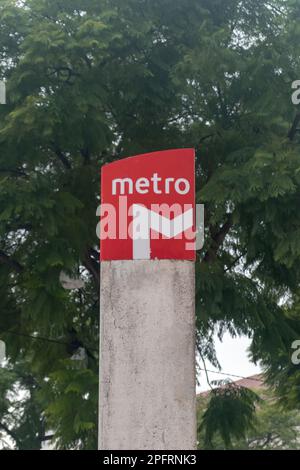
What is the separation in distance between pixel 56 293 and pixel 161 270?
4331 millimetres

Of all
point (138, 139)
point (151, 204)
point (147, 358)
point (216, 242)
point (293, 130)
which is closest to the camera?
point (147, 358)

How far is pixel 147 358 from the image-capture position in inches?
204

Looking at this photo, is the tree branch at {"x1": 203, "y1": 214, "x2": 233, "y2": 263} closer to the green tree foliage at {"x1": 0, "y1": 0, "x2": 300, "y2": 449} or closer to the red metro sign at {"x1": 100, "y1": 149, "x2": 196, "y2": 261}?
the green tree foliage at {"x1": 0, "y1": 0, "x2": 300, "y2": 449}

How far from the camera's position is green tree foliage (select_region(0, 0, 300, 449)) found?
29.5ft

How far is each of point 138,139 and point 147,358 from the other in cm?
553

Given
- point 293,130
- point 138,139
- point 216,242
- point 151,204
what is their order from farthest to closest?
point 216,242, point 138,139, point 293,130, point 151,204

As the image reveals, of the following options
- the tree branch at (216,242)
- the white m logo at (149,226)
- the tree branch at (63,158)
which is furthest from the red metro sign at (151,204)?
the tree branch at (216,242)

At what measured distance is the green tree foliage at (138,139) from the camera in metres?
8.99

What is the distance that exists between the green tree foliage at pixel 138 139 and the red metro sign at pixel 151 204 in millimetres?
3332

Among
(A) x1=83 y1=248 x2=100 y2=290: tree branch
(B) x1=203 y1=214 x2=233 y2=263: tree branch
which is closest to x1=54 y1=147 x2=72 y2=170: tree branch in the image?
(A) x1=83 y1=248 x2=100 y2=290: tree branch

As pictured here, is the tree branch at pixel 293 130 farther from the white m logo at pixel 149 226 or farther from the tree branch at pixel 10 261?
the white m logo at pixel 149 226

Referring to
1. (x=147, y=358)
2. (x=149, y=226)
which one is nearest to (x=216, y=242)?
(x=149, y=226)

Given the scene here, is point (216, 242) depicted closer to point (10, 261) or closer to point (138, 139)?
point (138, 139)
